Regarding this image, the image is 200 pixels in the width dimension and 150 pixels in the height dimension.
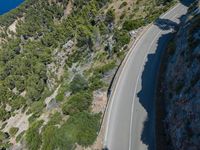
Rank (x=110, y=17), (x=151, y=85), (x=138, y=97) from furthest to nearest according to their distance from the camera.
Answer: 1. (x=110, y=17)
2. (x=151, y=85)
3. (x=138, y=97)

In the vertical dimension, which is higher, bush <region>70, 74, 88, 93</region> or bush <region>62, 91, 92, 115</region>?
bush <region>62, 91, 92, 115</region>

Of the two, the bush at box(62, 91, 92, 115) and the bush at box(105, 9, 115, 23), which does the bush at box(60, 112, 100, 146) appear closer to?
the bush at box(62, 91, 92, 115)

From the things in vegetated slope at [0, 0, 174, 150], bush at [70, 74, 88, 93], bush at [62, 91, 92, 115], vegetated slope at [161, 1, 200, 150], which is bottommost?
vegetated slope at [0, 0, 174, 150]

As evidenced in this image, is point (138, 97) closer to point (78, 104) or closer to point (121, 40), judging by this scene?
point (78, 104)

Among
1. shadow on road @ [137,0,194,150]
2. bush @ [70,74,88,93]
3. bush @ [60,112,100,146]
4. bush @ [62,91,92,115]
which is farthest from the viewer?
bush @ [70,74,88,93]

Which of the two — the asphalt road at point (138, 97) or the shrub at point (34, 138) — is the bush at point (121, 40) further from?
the shrub at point (34, 138)

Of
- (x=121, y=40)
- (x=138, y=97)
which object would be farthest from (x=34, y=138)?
(x=121, y=40)

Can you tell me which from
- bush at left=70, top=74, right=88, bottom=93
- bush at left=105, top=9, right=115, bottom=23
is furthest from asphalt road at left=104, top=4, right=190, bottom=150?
bush at left=105, top=9, right=115, bottom=23
